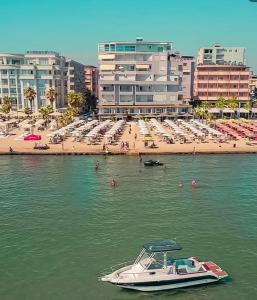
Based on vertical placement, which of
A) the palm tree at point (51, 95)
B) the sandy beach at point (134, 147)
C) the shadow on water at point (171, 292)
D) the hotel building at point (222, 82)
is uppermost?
the hotel building at point (222, 82)

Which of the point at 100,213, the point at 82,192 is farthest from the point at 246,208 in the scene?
the point at 82,192

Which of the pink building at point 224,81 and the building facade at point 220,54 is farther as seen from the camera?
the building facade at point 220,54

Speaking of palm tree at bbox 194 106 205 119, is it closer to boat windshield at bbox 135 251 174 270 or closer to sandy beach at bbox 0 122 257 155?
sandy beach at bbox 0 122 257 155

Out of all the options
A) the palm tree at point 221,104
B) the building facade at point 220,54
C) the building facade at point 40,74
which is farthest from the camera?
the building facade at point 220,54

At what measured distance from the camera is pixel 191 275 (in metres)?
27.7

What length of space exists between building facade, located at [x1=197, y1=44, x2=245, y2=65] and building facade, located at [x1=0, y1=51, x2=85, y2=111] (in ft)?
258

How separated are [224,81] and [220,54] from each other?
183 feet

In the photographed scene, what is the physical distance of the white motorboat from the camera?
27.2m

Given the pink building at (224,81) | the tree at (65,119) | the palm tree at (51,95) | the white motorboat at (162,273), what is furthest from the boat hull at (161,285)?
the pink building at (224,81)

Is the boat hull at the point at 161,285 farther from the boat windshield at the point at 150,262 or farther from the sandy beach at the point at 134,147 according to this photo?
the sandy beach at the point at 134,147

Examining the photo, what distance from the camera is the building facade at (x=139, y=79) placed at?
405 ft

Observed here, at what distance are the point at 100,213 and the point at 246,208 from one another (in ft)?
55.1

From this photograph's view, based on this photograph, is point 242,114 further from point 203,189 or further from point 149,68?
point 203,189

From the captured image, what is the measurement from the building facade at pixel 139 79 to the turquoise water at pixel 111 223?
62.0 metres
